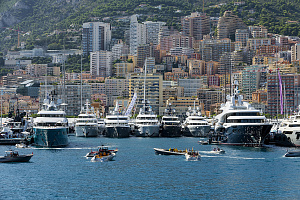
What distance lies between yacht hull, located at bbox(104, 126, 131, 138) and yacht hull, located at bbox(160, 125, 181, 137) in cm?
962

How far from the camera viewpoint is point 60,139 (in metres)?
104

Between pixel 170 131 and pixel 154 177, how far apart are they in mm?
76145

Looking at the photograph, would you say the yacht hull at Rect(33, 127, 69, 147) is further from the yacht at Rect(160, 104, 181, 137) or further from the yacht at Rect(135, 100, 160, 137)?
the yacht at Rect(160, 104, 181, 137)

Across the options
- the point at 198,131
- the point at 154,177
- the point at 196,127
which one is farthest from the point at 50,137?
the point at 198,131

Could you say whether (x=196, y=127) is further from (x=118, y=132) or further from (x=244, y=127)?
(x=244, y=127)

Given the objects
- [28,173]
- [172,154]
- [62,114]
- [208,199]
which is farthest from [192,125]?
[208,199]

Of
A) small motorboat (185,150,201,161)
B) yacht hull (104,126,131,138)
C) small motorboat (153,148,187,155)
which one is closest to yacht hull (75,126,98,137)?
yacht hull (104,126,131,138)

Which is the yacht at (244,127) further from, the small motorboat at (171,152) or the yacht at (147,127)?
the yacht at (147,127)

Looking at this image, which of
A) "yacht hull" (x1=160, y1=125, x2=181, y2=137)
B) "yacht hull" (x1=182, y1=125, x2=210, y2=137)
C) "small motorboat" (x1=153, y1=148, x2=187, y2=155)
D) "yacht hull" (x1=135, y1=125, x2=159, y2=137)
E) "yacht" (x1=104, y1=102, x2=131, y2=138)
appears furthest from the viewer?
"yacht hull" (x1=160, y1=125, x2=181, y2=137)

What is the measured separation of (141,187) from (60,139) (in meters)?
40.6

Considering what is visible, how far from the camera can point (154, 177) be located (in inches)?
2840

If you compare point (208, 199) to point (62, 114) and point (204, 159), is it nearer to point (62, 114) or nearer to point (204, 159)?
point (204, 159)

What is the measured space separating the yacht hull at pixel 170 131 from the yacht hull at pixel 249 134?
4372cm

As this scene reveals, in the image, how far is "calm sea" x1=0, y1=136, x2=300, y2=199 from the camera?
6316 centimetres
